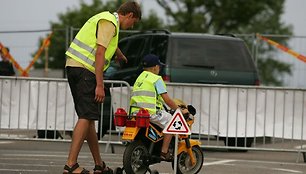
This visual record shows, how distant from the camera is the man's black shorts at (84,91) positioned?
9.84m

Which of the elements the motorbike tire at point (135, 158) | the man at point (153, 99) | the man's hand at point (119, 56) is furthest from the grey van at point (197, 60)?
the man's hand at point (119, 56)

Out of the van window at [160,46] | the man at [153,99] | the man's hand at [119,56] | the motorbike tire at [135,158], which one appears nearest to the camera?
the man's hand at [119,56]

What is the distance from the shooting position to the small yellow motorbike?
11.1m

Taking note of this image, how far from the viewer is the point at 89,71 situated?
9.96 metres

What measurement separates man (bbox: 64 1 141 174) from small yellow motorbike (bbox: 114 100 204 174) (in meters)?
0.95

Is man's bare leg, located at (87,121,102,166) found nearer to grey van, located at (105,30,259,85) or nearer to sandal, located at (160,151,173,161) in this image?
sandal, located at (160,151,173,161)

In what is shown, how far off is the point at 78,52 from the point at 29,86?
5653 millimetres

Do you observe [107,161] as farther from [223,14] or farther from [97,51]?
[223,14]

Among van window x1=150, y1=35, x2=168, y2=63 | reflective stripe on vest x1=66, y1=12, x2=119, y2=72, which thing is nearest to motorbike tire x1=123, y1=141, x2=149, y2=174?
reflective stripe on vest x1=66, y1=12, x2=119, y2=72

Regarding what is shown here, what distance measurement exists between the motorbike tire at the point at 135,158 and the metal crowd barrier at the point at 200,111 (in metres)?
4.15

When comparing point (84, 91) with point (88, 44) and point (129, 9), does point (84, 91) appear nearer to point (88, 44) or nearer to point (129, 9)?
point (88, 44)

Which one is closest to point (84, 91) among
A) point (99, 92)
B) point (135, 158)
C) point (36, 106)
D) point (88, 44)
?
point (99, 92)

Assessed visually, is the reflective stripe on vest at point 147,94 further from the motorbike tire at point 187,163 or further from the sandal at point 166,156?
the motorbike tire at point 187,163

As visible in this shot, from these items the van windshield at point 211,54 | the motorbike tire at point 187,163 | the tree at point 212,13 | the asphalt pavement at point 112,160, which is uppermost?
the tree at point 212,13
